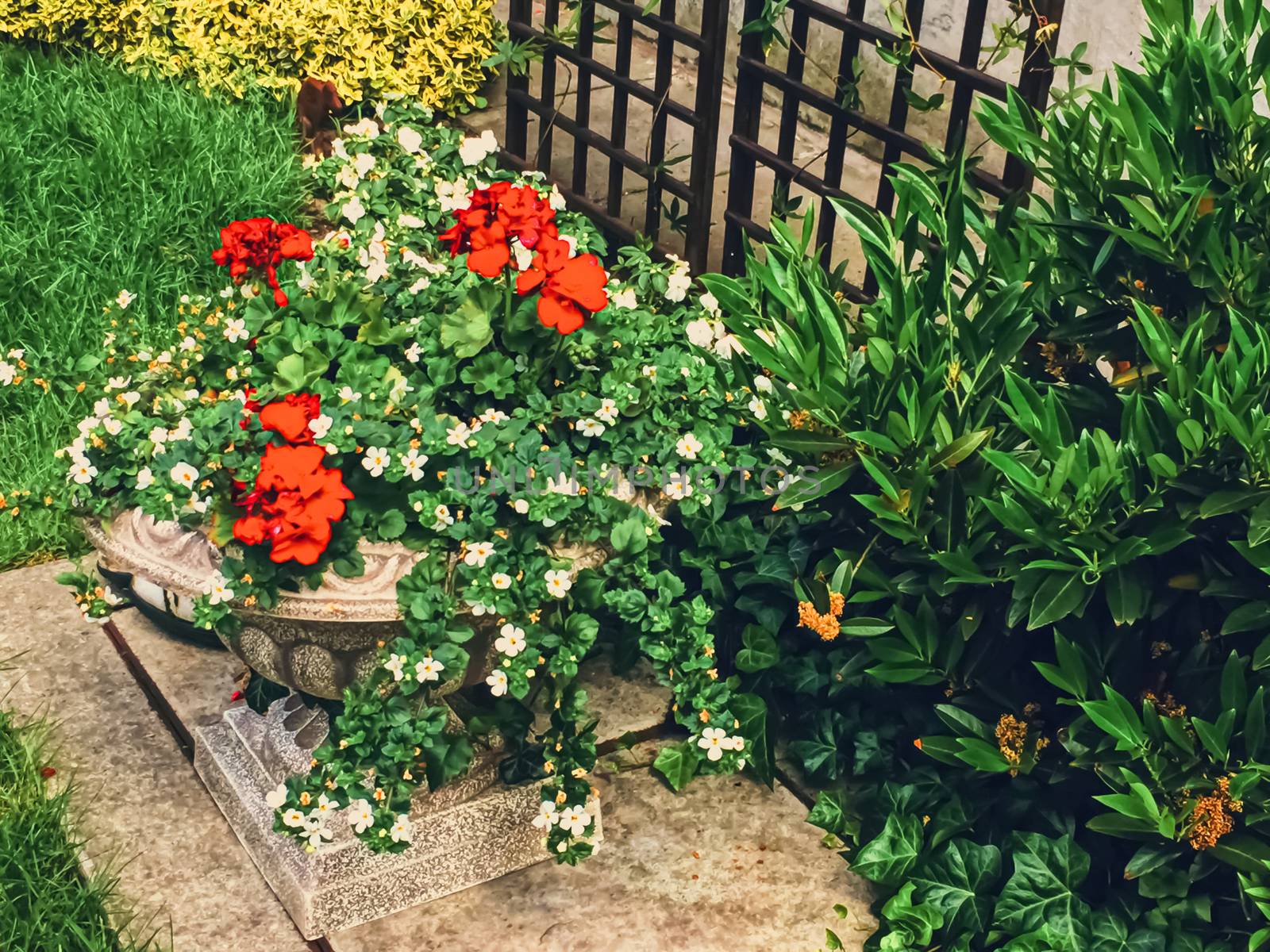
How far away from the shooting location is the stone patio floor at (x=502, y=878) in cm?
295

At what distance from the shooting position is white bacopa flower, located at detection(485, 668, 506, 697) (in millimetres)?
2697

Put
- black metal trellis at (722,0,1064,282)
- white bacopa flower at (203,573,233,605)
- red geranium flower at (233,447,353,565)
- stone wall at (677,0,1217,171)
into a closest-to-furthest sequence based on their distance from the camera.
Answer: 1. red geranium flower at (233,447,353,565)
2. white bacopa flower at (203,573,233,605)
3. black metal trellis at (722,0,1064,282)
4. stone wall at (677,0,1217,171)

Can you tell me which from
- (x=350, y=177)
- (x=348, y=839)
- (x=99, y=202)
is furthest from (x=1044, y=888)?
(x=99, y=202)

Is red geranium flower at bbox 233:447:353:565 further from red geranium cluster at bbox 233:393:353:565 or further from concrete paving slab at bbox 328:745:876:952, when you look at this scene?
concrete paving slab at bbox 328:745:876:952

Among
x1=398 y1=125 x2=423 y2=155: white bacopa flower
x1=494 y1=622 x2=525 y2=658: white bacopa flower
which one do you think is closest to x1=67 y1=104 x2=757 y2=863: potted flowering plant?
x1=494 y1=622 x2=525 y2=658: white bacopa flower

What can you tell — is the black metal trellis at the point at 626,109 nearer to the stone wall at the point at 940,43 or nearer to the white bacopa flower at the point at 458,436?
the stone wall at the point at 940,43

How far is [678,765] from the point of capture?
10.9 feet

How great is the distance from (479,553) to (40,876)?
46.1 inches

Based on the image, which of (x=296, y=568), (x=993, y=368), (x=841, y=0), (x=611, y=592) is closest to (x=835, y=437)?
(x=993, y=368)

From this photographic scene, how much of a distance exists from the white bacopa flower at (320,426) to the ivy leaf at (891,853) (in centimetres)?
137

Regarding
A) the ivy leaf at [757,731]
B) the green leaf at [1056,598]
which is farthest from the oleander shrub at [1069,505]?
the ivy leaf at [757,731]

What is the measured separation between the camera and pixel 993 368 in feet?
9.16

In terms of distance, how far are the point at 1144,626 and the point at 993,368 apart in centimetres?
57

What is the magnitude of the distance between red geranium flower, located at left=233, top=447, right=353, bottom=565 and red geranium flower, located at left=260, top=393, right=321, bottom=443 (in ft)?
0.10
